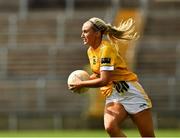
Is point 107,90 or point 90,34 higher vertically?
point 90,34

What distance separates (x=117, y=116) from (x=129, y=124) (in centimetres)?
1097

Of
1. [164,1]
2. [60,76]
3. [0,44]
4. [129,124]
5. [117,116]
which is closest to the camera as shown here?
[117,116]

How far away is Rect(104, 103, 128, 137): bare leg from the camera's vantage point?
11695mm

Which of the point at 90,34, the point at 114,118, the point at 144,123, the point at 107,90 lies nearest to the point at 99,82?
the point at 107,90

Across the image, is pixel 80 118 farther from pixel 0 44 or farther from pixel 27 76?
pixel 0 44

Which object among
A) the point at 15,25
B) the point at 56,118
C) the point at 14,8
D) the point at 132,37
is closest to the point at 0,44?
the point at 15,25

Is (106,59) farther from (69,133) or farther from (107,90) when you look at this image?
(69,133)

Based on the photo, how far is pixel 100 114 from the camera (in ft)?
75.7

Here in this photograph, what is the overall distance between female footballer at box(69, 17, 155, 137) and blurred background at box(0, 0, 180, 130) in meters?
10.6

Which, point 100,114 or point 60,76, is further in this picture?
point 60,76

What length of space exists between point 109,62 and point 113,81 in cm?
31

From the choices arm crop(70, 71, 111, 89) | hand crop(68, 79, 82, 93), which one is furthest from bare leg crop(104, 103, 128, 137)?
hand crop(68, 79, 82, 93)

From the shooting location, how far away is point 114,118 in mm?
11773

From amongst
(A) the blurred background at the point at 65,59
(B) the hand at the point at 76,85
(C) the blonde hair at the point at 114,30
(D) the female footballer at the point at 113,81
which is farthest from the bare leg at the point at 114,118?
(A) the blurred background at the point at 65,59
